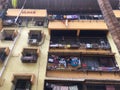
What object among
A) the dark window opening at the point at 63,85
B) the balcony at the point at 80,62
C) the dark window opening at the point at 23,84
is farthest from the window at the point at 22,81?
the balcony at the point at 80,62

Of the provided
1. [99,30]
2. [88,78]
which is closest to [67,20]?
[99,30]

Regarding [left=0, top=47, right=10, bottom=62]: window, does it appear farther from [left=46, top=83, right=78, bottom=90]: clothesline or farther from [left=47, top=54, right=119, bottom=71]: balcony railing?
[left=46, top=83, right=78, bottom=90]: clothesline

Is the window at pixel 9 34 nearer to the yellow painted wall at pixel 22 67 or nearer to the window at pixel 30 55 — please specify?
the yellow painted wall at pixel 22 67

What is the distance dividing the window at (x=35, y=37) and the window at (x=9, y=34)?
2.27m

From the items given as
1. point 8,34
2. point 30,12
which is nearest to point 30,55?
point 8,34

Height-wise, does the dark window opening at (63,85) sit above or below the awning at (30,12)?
below

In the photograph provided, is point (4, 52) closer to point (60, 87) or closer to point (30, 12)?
point (60, 87)

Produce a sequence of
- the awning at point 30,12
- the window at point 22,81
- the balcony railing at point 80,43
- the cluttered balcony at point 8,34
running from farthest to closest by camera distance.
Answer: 1. the awning at point 30,12
2. the cluttered balcony at point 8,34
3. the balcony railing at point 80,43
4. the window at point 22,81

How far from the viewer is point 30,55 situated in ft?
75.9

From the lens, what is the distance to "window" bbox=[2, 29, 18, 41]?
26309 millimetres

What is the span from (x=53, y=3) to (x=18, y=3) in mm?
6124

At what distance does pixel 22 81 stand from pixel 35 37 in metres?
7.75

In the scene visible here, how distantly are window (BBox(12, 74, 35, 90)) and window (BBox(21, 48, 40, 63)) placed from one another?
7.54 ft

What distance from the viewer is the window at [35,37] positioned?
25.2 meters
